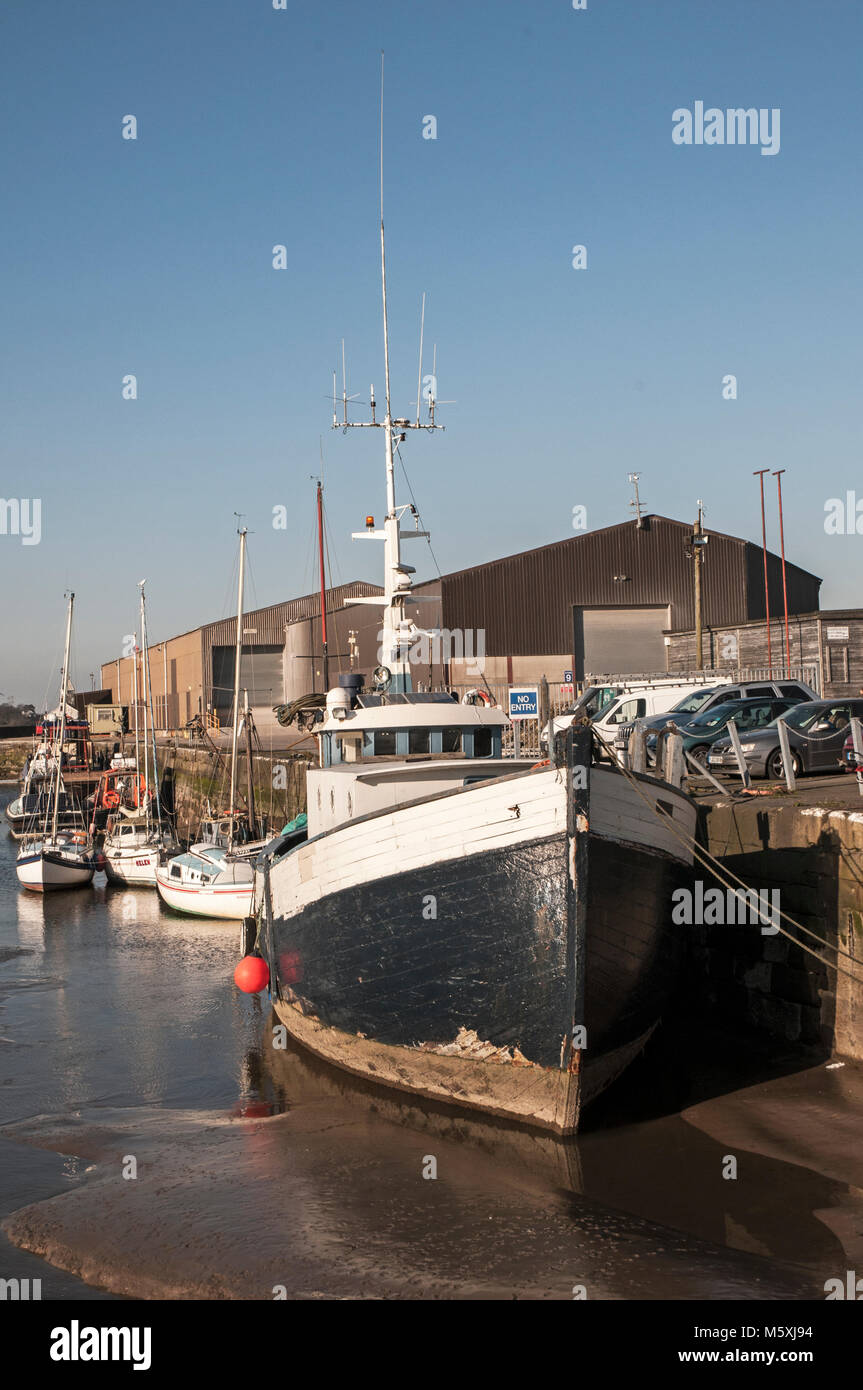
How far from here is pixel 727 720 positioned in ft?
67.6

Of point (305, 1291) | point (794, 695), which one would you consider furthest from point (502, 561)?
point (305, 1291)

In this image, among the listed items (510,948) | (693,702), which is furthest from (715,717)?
(510,948)

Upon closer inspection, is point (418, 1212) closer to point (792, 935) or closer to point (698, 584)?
point (792, 935)

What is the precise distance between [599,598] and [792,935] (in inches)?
1373

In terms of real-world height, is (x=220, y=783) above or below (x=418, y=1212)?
above

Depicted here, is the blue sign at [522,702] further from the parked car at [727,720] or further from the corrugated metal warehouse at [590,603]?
the corrugated metal warehouse at [590,603]

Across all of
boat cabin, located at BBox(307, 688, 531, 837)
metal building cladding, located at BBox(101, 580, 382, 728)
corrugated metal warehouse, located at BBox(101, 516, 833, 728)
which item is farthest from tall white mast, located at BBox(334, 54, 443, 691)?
metal building cladding, located at BBox(101, 580, 382, 728)

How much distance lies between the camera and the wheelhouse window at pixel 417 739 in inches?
593

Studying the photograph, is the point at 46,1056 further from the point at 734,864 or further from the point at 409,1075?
the point at 734,864

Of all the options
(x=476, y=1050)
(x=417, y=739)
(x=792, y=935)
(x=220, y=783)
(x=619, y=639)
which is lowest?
(x=476, y=1050)

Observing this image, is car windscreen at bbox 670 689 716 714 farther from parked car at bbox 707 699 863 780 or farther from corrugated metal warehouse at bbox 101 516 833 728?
corrugated metal warehouse at bbox 101 516 833 728

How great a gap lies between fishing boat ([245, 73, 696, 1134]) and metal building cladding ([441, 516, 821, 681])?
108 ft

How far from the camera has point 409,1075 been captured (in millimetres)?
11469
